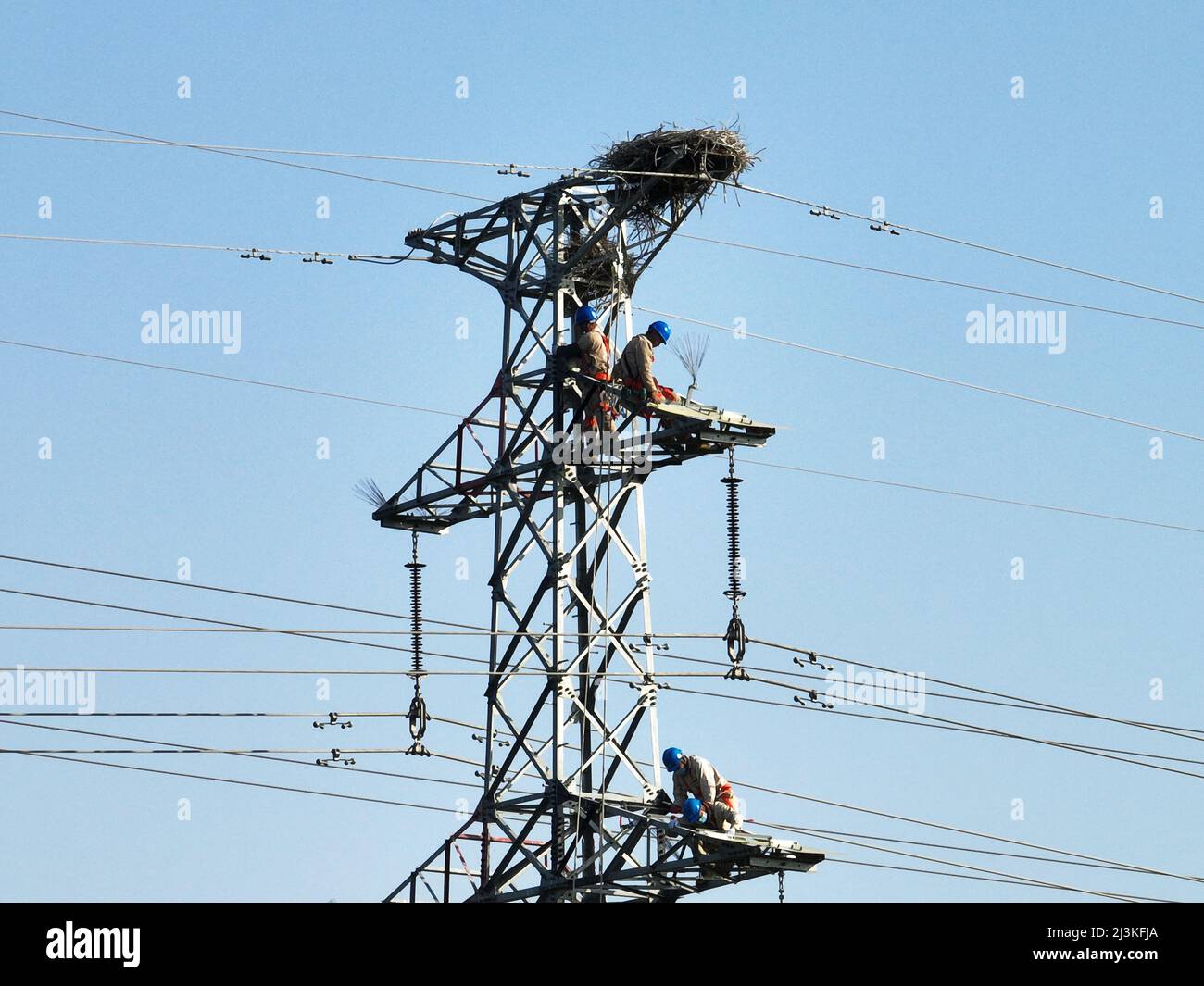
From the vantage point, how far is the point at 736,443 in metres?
35.4

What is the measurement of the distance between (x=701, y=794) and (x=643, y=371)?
5516 millimetres

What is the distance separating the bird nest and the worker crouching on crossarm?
753cm

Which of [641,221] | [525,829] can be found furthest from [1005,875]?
[641,221]

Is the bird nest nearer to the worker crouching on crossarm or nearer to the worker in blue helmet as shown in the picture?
the worker in blue helmet

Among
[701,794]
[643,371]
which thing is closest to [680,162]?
[643,371]

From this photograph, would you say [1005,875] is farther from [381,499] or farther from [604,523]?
[381,499]

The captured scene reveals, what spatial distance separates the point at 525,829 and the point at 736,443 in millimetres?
5816

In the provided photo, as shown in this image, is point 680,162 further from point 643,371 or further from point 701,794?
point 701,794

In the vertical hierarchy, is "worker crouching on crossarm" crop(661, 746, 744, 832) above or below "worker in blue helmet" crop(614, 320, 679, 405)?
below

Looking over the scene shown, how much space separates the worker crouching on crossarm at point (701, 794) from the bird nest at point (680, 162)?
7.53 metres

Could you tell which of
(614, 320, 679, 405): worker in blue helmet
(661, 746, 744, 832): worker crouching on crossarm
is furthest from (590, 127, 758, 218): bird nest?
(661, 746, 744, 832): worker crouching on crossarm

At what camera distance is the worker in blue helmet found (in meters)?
35.6

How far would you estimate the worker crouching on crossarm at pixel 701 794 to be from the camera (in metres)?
34.8

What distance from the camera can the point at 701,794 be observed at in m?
35.1
